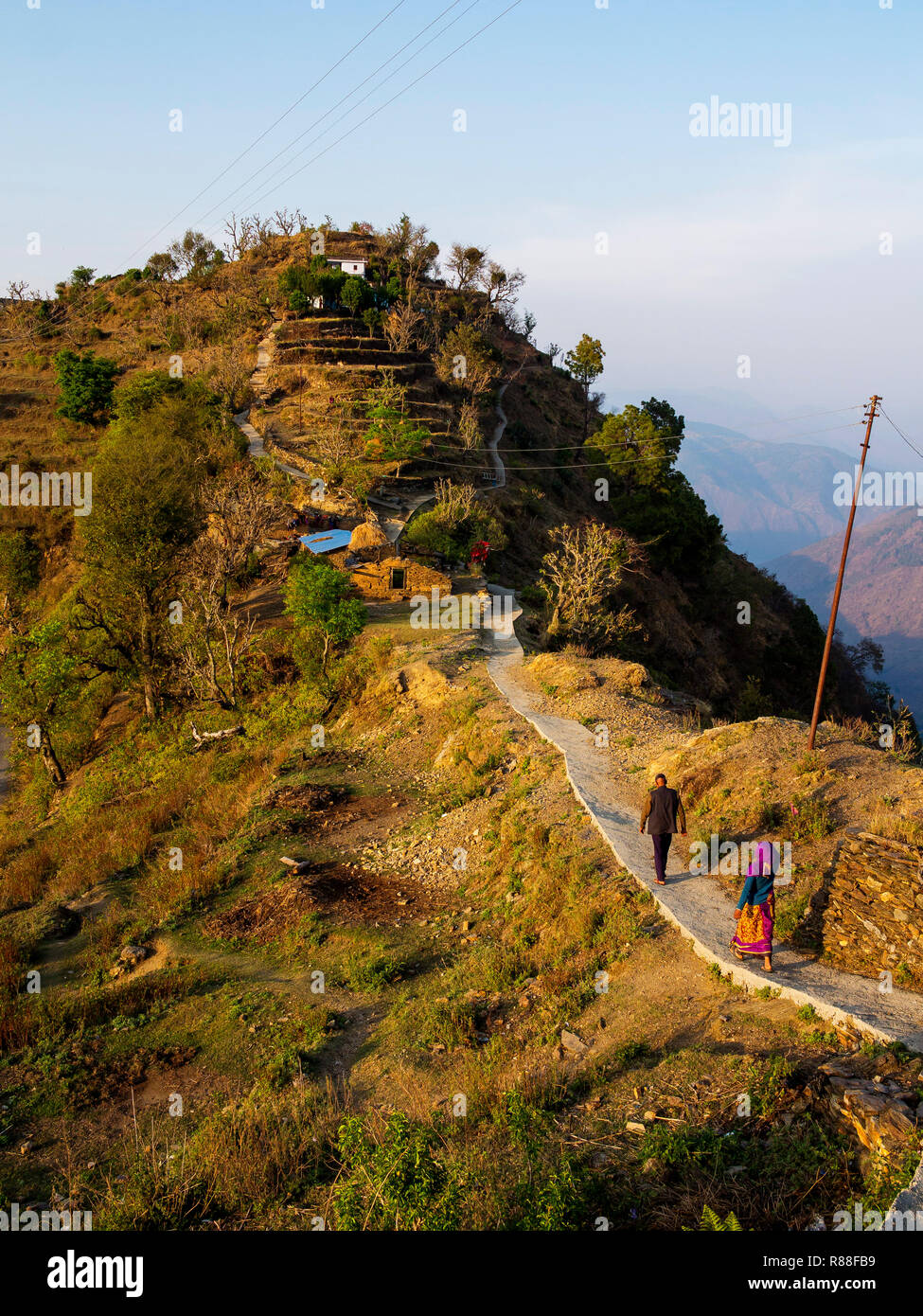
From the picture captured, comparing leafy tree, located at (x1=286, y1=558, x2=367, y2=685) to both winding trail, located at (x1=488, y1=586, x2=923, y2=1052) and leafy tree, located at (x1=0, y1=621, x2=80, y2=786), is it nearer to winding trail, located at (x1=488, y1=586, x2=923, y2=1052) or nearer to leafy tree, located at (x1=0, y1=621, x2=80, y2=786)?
winding trail, located at (x1=488, y1=586, x2=923, y2=1052)

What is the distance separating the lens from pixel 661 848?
11.1m

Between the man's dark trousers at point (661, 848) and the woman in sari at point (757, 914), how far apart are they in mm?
1865

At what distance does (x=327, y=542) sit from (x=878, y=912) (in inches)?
954

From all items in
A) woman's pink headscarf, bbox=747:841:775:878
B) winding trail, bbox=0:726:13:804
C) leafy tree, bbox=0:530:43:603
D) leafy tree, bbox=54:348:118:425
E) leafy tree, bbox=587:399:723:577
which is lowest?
winding trail, bbox=0:726:13:804

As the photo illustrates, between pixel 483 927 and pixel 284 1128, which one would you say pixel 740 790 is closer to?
pixel 483 927

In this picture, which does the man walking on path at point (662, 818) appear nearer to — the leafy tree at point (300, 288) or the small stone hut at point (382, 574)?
the small stone hut at point (382, 574)

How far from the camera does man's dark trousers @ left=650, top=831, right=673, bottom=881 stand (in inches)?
436

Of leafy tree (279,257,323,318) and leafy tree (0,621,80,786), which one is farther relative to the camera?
leafy tree (279,257,323,318)

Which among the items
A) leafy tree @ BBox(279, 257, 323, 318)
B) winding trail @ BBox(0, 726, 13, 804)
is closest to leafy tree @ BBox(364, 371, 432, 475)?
winding trail @ BBox(0, 726, 13, 804)

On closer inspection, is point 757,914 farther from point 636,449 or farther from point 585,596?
point 636,449

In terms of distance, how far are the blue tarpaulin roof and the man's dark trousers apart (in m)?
21.2

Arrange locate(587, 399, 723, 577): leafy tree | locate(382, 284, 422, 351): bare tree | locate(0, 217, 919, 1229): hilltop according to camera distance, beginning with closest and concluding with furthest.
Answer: locate(0, 217, 919, 1229): hilltop → locate(587, 399, 723, 577): leafy tree → locate(382, 284, 422, 351): bare tree

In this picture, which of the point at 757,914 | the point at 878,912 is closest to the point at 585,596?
the point at 878,912
